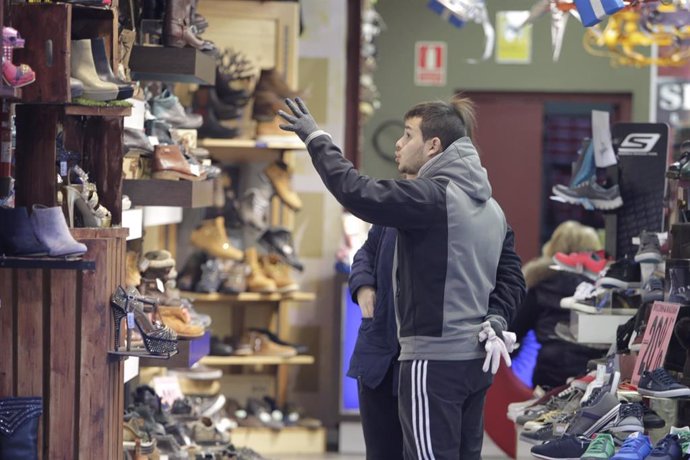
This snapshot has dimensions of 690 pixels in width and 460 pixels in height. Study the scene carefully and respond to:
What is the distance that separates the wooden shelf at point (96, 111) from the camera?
13.7 ft

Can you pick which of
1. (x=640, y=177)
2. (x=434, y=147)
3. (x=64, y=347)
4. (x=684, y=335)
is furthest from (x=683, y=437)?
(x=640, y=177)

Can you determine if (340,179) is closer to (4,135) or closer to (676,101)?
(4,135)

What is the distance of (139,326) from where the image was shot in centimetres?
435

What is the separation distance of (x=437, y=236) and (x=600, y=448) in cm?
83

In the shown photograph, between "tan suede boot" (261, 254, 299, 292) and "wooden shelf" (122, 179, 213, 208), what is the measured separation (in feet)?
8.90

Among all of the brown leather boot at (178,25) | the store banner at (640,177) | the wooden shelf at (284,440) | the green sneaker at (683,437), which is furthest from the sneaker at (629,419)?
the wooden shelf at (284,440)

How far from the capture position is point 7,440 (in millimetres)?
3826

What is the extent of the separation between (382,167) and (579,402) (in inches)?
316

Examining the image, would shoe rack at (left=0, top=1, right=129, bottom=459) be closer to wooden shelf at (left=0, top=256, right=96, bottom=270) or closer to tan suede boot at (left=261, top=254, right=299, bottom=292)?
wooden shelf at (left=0, top=256, right=96, bottom=270)

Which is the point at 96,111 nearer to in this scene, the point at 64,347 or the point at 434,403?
the point at 64,347

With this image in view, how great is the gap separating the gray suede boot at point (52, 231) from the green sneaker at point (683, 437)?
189 cm

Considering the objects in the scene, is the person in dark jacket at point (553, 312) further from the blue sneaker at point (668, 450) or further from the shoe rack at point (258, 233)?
the blue sneaker at point (668, 450)

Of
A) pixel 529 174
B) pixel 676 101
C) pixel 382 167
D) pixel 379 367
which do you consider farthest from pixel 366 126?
pixel 379 367

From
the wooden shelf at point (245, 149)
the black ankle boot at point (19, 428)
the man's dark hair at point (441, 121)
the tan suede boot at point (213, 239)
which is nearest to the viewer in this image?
the black ankle boot at point (19, 428)
